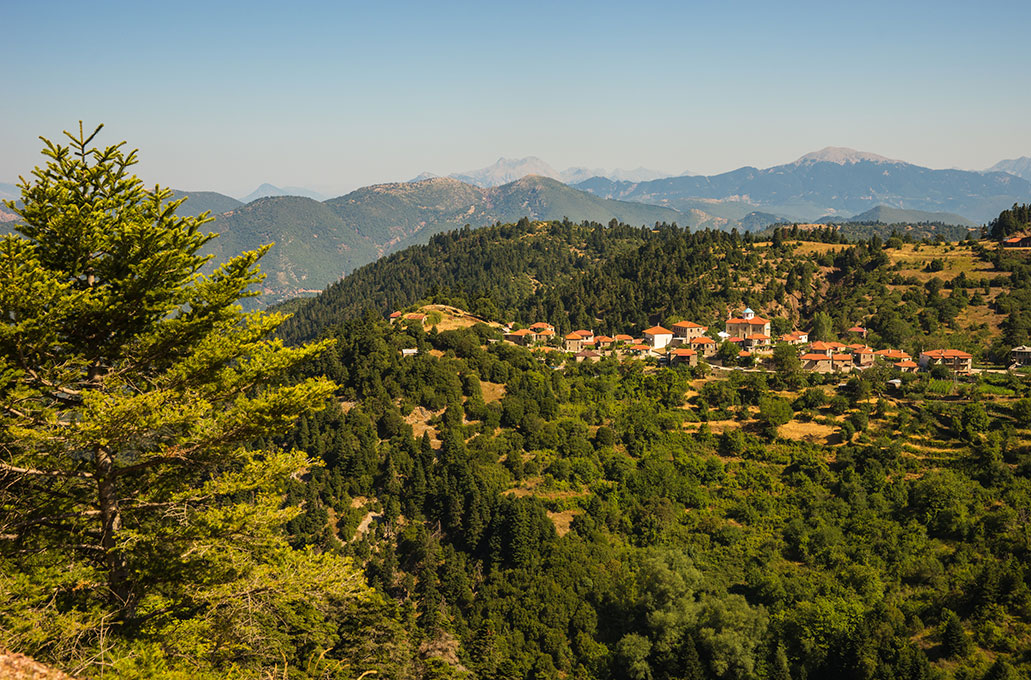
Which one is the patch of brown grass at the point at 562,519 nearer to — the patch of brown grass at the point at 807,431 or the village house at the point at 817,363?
the patch of brown grass at the point at 807,431

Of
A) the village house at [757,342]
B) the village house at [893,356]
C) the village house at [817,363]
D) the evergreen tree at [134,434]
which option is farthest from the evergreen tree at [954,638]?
the village house at [757,342]

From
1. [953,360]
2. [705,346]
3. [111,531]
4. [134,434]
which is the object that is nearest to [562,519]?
[705,346]

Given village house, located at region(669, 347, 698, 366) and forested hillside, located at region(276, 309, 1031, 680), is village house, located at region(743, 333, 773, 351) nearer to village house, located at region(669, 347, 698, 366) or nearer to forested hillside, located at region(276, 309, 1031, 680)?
village house, located at region(669, 347, 698, 366)

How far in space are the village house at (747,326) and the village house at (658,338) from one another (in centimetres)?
940

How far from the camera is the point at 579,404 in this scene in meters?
69.8

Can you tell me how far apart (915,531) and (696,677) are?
22.1m

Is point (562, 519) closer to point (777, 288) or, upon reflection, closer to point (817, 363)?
point (817, 363)

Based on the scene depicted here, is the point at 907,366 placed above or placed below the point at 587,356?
above

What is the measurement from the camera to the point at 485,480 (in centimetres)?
5644

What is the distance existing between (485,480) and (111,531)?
46.6 meters

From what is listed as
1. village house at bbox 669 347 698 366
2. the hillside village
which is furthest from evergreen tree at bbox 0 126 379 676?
village house at bbox 669 347 698 366

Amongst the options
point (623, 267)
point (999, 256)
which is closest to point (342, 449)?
point (623, 267)

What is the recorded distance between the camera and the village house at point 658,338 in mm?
88750

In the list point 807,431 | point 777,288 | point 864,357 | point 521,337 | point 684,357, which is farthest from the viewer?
point 777,288
